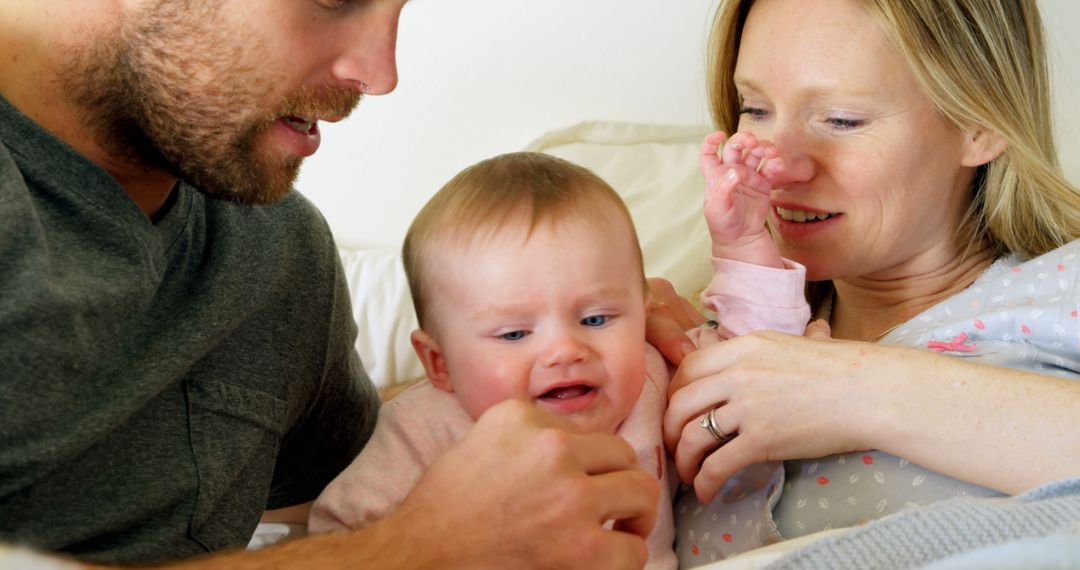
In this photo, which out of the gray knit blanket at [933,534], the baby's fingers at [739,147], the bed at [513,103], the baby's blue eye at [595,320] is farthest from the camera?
the bed at [513,103]

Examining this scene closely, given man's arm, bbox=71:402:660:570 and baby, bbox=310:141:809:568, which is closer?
man's arm, bbox=71:402:660:570

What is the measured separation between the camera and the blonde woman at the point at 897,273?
47.4 inches

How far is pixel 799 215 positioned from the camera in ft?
5.15

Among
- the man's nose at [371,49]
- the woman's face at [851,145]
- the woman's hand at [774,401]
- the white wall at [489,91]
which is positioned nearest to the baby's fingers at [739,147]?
the woman's face at [851,145]

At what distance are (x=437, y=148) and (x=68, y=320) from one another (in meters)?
1.62

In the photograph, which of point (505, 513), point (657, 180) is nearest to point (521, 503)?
point (505, 513)

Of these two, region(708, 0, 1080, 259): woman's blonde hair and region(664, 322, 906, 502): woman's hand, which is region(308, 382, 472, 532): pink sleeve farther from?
region(708, 0, 1080, 259): woman's blonde hair

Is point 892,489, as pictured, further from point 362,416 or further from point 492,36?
point 492,36

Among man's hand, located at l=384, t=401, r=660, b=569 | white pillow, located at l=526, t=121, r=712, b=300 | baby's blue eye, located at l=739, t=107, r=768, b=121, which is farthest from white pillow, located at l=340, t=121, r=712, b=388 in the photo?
man's hand, located at l=384, t=401, r=660, b=569

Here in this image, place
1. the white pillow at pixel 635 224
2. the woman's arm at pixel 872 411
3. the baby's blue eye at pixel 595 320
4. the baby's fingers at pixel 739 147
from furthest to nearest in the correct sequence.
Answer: the white pillow at pixel 635 224, the baby's fingers at pixel 739 147, the baby's blue eye at pixel 595 320, the woman's arm at pixel 872 411

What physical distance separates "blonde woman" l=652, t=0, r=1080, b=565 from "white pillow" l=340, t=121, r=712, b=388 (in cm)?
44

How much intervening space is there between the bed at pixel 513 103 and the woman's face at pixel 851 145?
881 millimetres

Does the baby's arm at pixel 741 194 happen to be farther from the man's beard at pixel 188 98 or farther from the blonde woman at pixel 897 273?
the man's beard at pixel 188 98

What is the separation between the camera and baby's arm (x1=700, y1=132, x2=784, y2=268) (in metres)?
1.40
